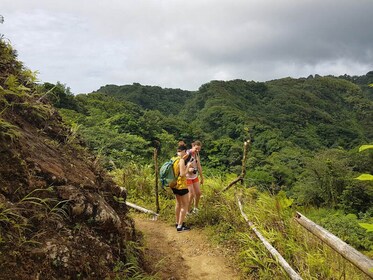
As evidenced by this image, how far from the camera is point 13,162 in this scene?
11.5ft

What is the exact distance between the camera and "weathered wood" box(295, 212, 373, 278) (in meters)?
3.43

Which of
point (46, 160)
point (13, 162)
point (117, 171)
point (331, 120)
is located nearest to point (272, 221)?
point (46, 160)

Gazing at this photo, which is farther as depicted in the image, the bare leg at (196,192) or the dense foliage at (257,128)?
the dense foliage at (257,128)

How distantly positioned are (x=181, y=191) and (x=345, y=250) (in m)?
3.17

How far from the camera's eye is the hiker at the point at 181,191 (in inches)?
243

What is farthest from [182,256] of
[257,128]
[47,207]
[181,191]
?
[257,128]

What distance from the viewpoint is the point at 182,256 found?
5.87m

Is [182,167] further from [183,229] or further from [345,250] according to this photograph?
[345,250]

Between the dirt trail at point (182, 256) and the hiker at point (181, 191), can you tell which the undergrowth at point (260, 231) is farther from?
the hiker at point (181, 191)

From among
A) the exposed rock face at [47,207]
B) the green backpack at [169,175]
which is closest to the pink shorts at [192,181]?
the green backpack at [169,175]

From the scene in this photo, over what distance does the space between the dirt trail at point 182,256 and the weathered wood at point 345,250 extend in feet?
4.61

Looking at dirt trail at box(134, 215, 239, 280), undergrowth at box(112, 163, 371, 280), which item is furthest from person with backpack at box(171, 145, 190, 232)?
undergrowth at box(112, 163, 371, 280)

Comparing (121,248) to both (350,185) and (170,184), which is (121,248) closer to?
(170,184)

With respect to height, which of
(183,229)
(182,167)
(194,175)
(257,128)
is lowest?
(183,229)
